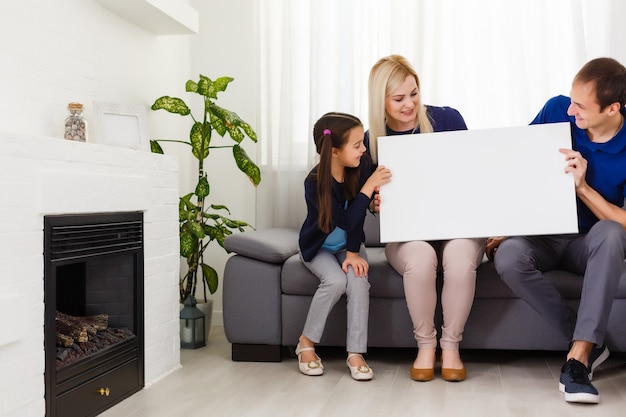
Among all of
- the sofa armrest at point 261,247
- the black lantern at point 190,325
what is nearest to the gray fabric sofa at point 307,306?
the sofa armrest at point 261,247

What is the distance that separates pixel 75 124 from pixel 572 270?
1.80 metres

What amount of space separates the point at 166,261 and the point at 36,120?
703mm

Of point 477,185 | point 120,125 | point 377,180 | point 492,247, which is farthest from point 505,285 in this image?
point 120,125

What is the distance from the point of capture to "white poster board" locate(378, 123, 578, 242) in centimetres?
252

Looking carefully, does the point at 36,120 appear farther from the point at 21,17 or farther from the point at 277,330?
the point at 277,330

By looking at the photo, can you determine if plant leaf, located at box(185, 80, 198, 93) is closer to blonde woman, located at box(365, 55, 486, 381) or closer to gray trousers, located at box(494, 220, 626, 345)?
blonde woman, located at box(365, 55, 486, 381)

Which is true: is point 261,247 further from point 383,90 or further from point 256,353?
point 383,90

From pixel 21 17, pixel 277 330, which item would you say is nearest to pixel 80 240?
pixel 21 17

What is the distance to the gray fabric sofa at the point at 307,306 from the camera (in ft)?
8.79

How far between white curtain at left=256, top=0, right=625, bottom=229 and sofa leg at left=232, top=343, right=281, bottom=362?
35.3 inches

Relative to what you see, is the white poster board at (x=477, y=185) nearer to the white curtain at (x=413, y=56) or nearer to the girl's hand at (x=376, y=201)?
the girl's hand at (x=376, y=201)

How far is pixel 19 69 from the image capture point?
2.30 meters

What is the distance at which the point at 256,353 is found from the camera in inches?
115

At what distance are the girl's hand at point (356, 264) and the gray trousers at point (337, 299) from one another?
15 mm
